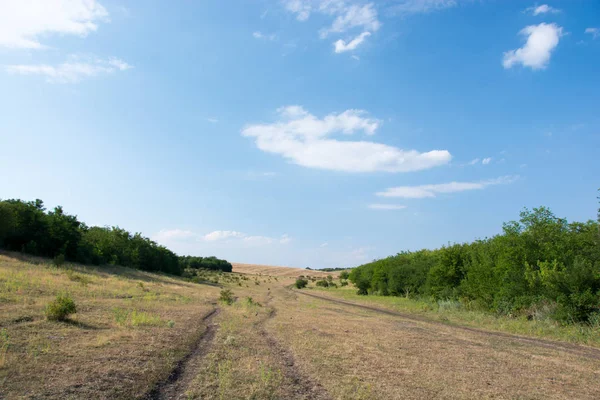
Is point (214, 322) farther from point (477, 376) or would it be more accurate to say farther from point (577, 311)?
point (577, 311)

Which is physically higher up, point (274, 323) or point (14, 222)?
point (14, 222)

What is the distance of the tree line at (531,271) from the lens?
1908 cm

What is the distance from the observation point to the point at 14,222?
36375 millimetres

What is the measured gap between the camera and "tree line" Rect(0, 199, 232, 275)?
1454 inches

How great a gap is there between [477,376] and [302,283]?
6820 cm

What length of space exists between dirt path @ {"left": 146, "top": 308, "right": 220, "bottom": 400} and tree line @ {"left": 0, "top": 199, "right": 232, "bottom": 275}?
31.3m

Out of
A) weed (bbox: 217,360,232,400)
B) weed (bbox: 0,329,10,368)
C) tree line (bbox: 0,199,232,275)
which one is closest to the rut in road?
weed (bbox: 217,360,232,400)

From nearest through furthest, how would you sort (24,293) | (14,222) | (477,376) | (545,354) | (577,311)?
1. (477,376)
2. (545,354)
3. (24,293)
4. (577,311)
5. (14,222)

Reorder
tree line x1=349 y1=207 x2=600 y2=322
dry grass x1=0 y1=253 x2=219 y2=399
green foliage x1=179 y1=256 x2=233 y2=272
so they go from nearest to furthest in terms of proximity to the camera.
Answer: dry grass x1=0 y1=253 x2=219 y2=399 < tree line x1=349 y1=207 x2=600 y2=322 < green foliage x1=179 y1=256 x2=233 y2=272

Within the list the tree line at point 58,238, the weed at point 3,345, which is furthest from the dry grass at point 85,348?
the tree line at point 58,238

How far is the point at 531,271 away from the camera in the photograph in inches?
874

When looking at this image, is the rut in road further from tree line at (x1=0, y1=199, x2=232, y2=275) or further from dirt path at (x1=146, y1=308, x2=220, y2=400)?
tree line at (x1=0, y1=199, x2=232, y2=275)

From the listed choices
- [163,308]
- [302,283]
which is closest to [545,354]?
[163,308]

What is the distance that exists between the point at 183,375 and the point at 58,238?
40204mm
